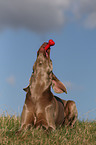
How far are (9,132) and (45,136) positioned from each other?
37.7 inches

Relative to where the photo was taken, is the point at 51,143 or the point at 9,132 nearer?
the point at 51,143

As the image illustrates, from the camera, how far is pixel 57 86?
21.1 ft

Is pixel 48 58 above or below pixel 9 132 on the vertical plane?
above

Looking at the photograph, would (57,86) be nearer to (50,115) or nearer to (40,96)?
(40,96)

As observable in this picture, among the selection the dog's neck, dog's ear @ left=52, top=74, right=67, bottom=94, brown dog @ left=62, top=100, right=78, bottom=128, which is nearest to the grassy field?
the dog's neck

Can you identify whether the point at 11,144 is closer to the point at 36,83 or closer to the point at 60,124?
the point at 36,83

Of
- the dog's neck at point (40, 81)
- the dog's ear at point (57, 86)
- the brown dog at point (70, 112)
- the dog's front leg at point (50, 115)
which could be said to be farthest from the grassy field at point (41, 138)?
the brown dog at point (70, 112)

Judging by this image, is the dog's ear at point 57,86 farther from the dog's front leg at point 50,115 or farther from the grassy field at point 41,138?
the grassy field at point 41,138

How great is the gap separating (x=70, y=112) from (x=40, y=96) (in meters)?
2.13

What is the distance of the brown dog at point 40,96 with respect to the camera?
5.96 meters

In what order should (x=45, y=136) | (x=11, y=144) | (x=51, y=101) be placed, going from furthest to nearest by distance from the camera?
(x=51, y=101) → (x=45, y=136) → (x=11, y=144)

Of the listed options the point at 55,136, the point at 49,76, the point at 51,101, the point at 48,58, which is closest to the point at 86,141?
the point at 55,136

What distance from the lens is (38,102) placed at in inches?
236

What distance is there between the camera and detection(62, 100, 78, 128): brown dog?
306 inches
